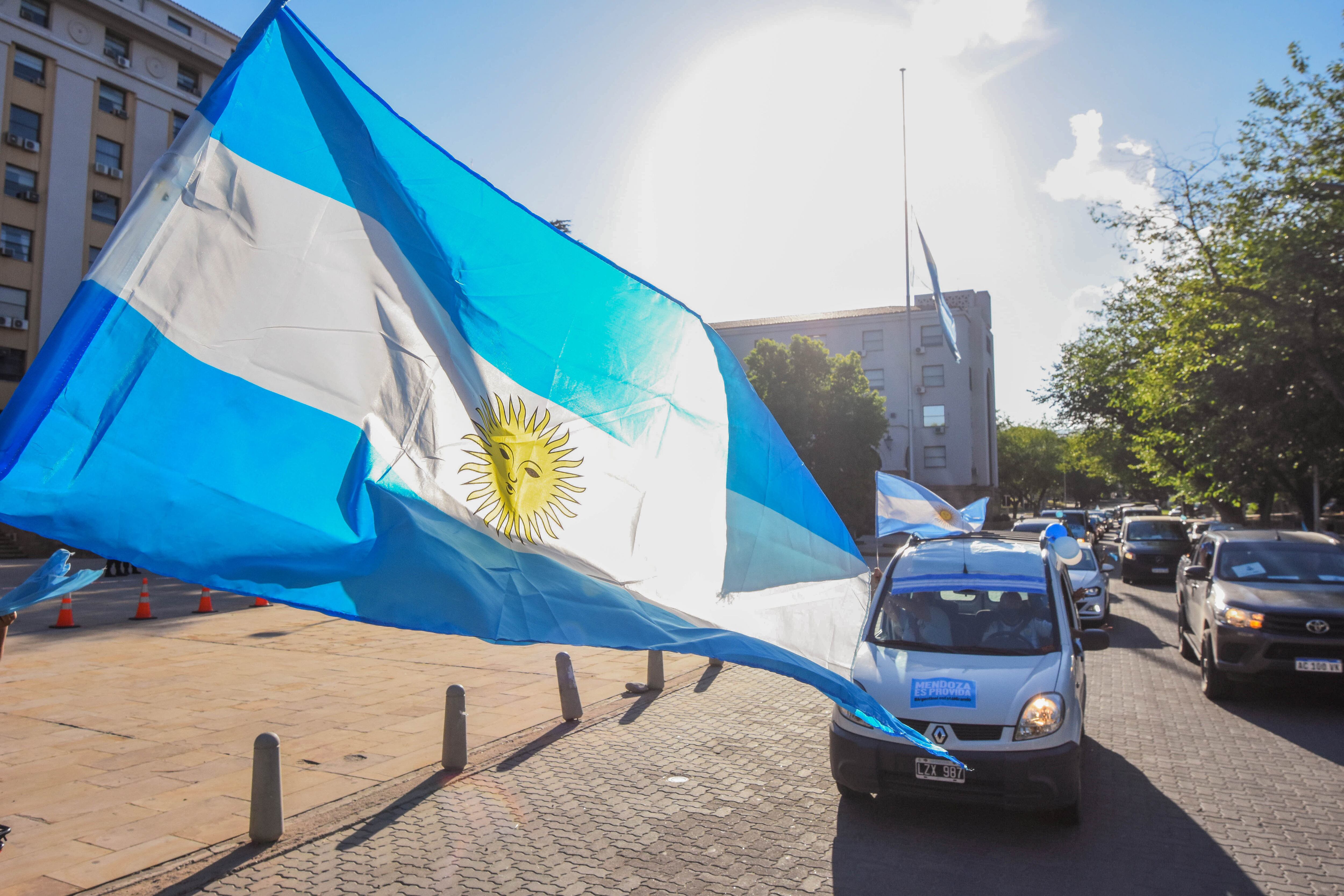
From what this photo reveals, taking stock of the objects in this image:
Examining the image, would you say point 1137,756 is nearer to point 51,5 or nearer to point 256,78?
point 256,78

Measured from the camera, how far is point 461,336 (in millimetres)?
3008

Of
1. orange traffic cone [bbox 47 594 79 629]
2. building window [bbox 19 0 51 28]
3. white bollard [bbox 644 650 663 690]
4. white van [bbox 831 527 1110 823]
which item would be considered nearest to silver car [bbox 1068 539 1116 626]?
white bollard [bbox 644 650 663 690]

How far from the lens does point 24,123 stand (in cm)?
3706

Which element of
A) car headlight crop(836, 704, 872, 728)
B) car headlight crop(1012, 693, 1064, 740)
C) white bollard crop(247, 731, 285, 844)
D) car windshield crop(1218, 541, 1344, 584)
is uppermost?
car windshield crop(1218, 541, 1344, 584)

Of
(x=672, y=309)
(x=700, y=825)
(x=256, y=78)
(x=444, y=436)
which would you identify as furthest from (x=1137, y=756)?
(x=256, y=78)

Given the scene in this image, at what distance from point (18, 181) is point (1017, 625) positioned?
4374cm

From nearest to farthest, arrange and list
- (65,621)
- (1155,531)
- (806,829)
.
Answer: (806,829), (65,621), (1155,531)

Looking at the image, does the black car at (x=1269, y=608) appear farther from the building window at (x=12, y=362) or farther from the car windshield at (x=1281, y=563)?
the building window at (x=12, y=362)

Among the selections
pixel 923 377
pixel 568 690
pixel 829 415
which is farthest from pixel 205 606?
pixel 923 377

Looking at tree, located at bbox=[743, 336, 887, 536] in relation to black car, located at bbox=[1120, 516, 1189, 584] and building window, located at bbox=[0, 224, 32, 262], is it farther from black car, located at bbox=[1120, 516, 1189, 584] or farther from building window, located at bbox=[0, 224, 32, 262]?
building window, located at bbox=[0, 224, 32, 262]

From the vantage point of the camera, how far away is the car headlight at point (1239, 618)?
9.38m

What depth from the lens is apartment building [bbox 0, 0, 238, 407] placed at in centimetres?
3644

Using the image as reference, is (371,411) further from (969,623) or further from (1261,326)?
(1261,326)

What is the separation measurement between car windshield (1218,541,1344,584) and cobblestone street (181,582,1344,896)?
81.6 inches
